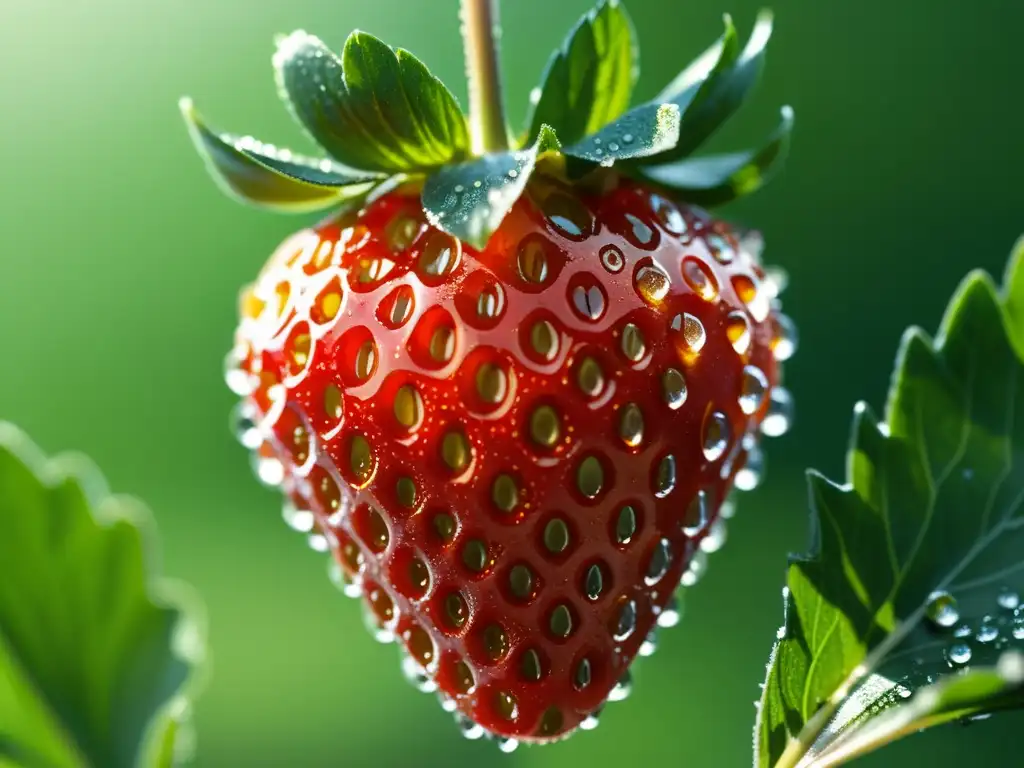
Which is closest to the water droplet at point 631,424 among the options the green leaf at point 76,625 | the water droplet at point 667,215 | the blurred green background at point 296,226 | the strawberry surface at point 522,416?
the strawberry surface at point 522,416

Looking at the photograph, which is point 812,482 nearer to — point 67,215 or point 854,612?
point 854,612

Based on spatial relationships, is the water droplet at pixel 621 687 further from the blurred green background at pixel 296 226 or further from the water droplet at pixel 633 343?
the blurred green background at pixel 296 226

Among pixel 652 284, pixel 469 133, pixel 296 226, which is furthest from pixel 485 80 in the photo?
pixel 296 226

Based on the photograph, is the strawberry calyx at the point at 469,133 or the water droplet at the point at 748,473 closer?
the strawberry calyx at the point at 469,133

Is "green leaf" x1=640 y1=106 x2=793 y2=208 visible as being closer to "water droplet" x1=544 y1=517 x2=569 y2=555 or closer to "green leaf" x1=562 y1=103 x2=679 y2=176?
"green leaf" x1=562 y1=103 x2=679 y2=176

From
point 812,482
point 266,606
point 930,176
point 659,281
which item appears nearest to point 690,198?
point 659,281

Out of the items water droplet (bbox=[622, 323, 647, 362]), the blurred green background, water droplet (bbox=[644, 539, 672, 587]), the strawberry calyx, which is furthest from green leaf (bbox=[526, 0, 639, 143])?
the blurred green background
